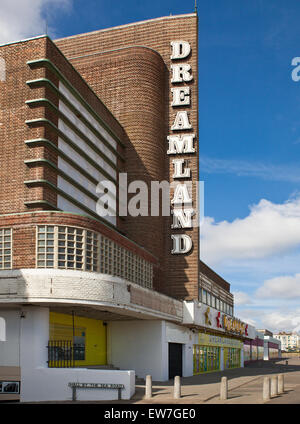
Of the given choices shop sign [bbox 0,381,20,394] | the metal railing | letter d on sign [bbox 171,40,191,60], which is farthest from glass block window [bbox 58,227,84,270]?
letter d on sign [bbox 171,40,191,60]

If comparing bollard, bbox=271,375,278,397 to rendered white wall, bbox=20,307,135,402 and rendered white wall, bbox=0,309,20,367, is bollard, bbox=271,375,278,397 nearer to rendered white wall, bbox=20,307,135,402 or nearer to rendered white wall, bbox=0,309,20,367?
rendered white wall, bbox=20,307,135,402

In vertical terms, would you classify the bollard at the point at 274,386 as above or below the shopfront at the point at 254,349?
above

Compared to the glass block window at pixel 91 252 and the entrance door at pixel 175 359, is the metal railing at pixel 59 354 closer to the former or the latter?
the glass block window at pixel 91 252

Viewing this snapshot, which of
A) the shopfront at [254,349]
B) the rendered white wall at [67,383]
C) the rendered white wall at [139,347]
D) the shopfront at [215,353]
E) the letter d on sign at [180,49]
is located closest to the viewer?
the rendered white wall at [67,383]

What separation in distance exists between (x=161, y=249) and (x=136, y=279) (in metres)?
9.07

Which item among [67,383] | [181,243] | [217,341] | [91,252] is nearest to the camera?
[67,383]

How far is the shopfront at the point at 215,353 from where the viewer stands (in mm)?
46688

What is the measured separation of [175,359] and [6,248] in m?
19.1

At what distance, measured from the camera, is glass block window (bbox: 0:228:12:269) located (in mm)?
25578

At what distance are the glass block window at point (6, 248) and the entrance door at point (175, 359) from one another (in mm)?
Result: 17451

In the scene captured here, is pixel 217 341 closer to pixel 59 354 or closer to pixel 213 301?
pixel 213 301

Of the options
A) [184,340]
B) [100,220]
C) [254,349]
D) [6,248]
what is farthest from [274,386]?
[254,349]

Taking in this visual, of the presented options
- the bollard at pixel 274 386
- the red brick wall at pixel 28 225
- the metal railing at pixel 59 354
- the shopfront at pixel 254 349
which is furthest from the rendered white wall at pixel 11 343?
the shopfront at pixel 254 349

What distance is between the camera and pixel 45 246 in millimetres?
25297
